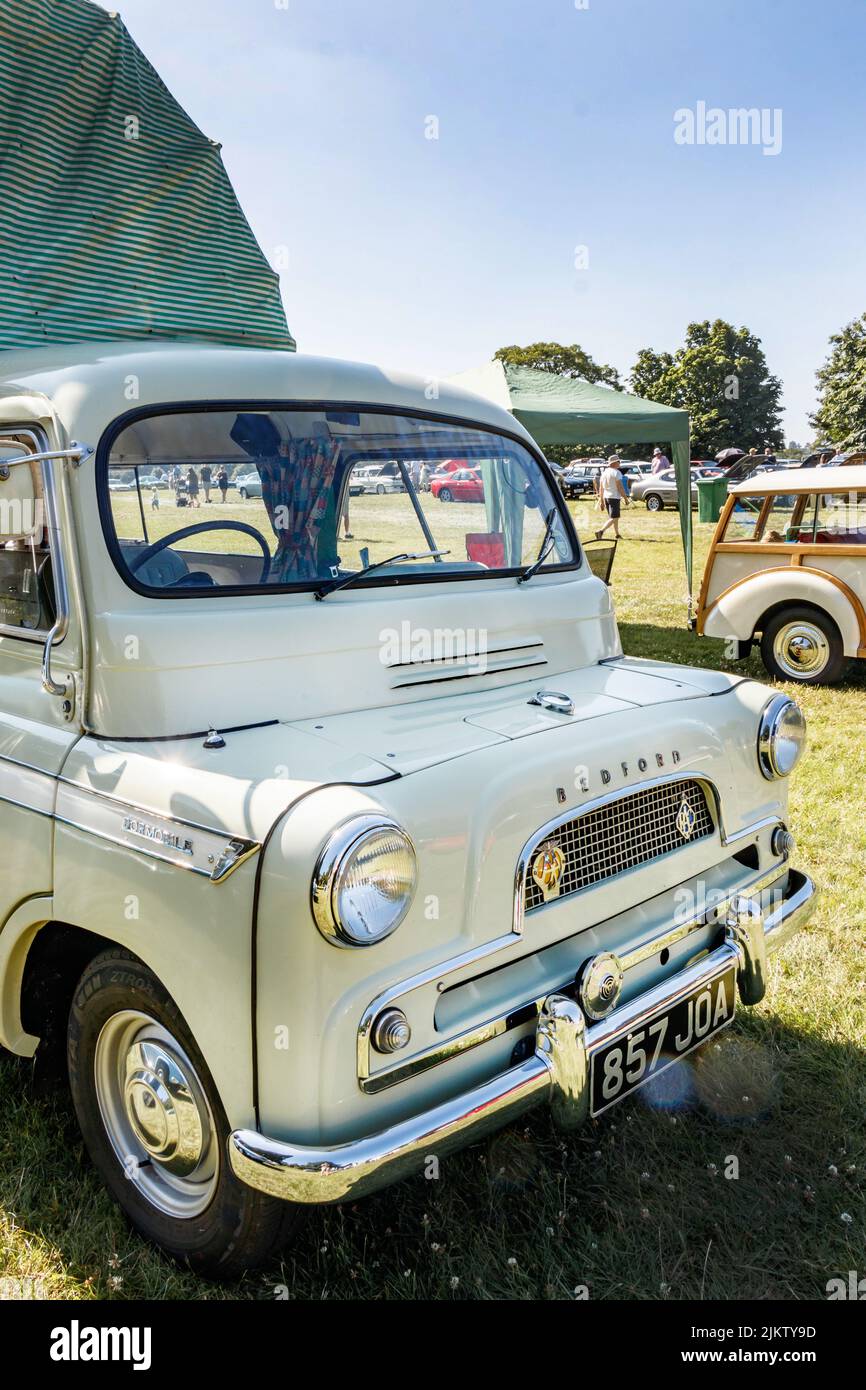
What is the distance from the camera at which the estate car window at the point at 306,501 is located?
252 centimetres

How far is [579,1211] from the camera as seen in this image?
8.08ft

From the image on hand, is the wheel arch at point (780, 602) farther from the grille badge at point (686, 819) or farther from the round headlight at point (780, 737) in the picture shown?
the grille badge at point (686, 819)

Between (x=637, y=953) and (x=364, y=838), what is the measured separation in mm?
874

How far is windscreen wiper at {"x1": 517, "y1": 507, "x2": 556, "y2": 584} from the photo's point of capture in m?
3.17

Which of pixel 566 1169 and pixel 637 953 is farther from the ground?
pixel 637 953

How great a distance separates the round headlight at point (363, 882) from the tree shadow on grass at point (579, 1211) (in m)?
0.75

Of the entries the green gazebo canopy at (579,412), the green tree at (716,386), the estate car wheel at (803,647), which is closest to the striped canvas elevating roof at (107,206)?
the estate car wheel at (803,647)

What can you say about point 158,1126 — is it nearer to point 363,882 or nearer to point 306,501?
point 363,882

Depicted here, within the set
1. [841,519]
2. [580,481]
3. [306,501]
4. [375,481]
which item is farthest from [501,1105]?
[580,481]

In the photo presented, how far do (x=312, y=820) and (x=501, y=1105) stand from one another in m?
0.70

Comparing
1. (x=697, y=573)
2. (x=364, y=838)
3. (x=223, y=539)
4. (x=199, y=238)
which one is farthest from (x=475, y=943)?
(x=697, y=573)
